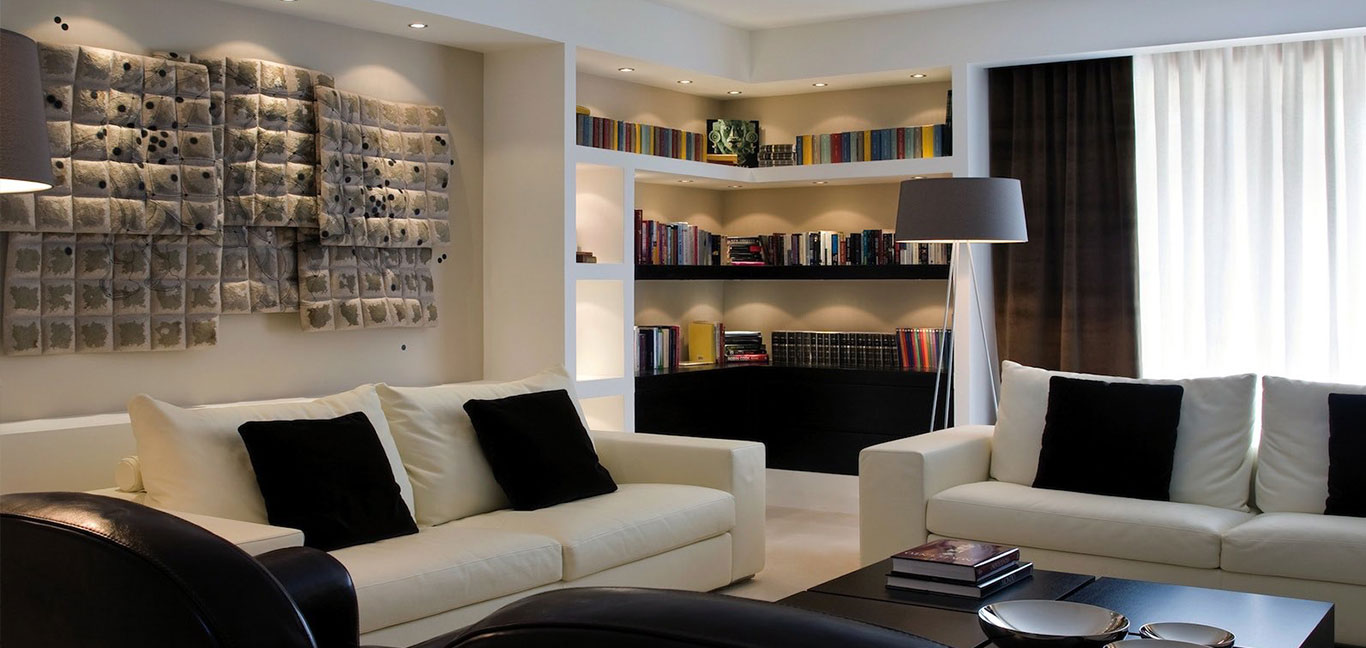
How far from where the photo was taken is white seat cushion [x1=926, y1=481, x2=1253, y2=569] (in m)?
3.93

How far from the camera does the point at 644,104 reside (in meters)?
7.02

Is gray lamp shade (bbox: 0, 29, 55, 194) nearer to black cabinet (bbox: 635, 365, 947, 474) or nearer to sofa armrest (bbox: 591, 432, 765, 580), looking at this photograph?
sofa armrest (bbox: 591, 432, 765, 580)

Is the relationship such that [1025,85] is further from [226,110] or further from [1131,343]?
[226,110]

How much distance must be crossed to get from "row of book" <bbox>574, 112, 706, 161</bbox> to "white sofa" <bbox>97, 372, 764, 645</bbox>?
1.78m

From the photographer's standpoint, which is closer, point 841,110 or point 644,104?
point 644,104

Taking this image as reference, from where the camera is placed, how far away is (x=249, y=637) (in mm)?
1236

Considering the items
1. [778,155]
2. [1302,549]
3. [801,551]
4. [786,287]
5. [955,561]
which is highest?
[778,155]

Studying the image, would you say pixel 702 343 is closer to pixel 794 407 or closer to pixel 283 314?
pixel 794 407

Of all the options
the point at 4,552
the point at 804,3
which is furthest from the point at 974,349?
the point at 4,552

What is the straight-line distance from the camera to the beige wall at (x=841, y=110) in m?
7.04

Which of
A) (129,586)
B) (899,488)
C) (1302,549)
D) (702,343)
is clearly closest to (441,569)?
(899,488)

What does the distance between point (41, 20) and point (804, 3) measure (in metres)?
3.60

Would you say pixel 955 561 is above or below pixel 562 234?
below

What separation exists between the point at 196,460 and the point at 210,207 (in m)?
1.48
